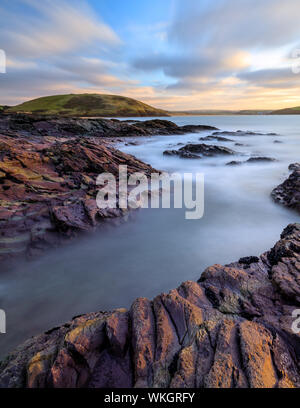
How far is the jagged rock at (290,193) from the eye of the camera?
22.1 ft

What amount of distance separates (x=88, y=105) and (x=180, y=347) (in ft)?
402

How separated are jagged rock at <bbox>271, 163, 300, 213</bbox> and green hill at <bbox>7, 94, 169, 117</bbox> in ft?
321

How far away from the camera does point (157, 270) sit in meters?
4.43

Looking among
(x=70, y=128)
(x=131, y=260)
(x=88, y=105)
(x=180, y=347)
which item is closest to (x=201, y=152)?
(x=131, y=260)

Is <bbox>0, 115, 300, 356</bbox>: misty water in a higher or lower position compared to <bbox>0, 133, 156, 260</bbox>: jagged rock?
lower

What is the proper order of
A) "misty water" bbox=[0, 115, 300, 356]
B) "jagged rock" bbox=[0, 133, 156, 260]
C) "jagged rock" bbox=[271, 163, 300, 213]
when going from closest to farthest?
"misty water" bbox=[0, 115, 300, 356]
"jagged rock" bbox=[0, 133, 156, 260]
"jagged rock" bbox=[271, 163, 300, 213]

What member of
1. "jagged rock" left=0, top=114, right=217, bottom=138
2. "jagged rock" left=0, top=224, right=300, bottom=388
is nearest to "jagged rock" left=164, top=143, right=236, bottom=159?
"jagged rock" left=0, top=224, right=300, bottom=388

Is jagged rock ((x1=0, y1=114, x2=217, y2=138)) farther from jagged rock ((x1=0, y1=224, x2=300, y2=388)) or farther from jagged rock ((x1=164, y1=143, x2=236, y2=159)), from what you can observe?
jagged rock ((x1=0, y1=224, x2=300, y2=388))

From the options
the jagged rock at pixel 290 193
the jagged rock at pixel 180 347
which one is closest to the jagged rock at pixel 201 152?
the jagged rock at pixel 290 193

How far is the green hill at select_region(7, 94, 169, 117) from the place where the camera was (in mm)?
99256

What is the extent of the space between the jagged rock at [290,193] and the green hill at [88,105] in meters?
97.8

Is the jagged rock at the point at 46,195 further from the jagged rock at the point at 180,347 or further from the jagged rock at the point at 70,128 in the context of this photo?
the jagged rock at the point at 70,128
